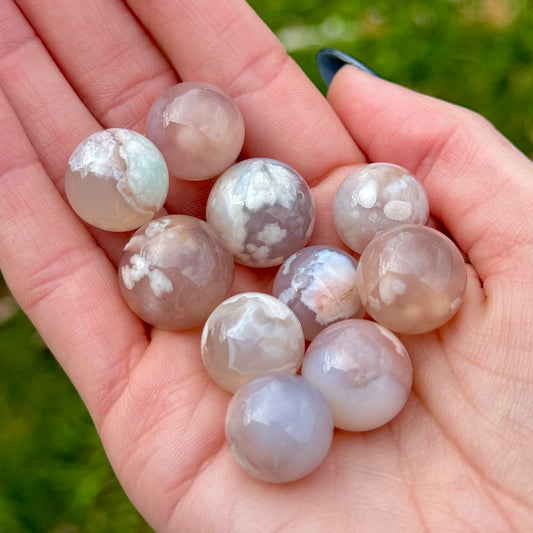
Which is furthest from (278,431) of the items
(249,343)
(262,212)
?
(262,212)

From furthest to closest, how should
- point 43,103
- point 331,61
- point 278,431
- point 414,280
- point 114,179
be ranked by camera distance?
point 331,61, point 43,103, point 114,179, point 414,280, point 278,431

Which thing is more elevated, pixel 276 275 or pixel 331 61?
pixel 331 61

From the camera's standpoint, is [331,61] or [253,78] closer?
[253,78]

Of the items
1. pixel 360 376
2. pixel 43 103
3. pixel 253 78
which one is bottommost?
pixel 360 376

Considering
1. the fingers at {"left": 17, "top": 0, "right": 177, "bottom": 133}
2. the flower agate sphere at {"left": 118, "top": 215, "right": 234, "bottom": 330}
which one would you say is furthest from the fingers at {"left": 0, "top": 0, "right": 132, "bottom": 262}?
the flower agate sphere at {"left": 118, "top": 215, "right": 234, "bottom": 330}

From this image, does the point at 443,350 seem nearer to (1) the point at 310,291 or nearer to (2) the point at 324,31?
(1) the point at 310,291

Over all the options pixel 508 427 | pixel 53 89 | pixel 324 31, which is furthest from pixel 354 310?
pixel 324 31

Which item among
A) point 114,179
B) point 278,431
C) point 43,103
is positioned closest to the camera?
point 278,431

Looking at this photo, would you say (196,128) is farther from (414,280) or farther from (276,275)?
(414,280)
